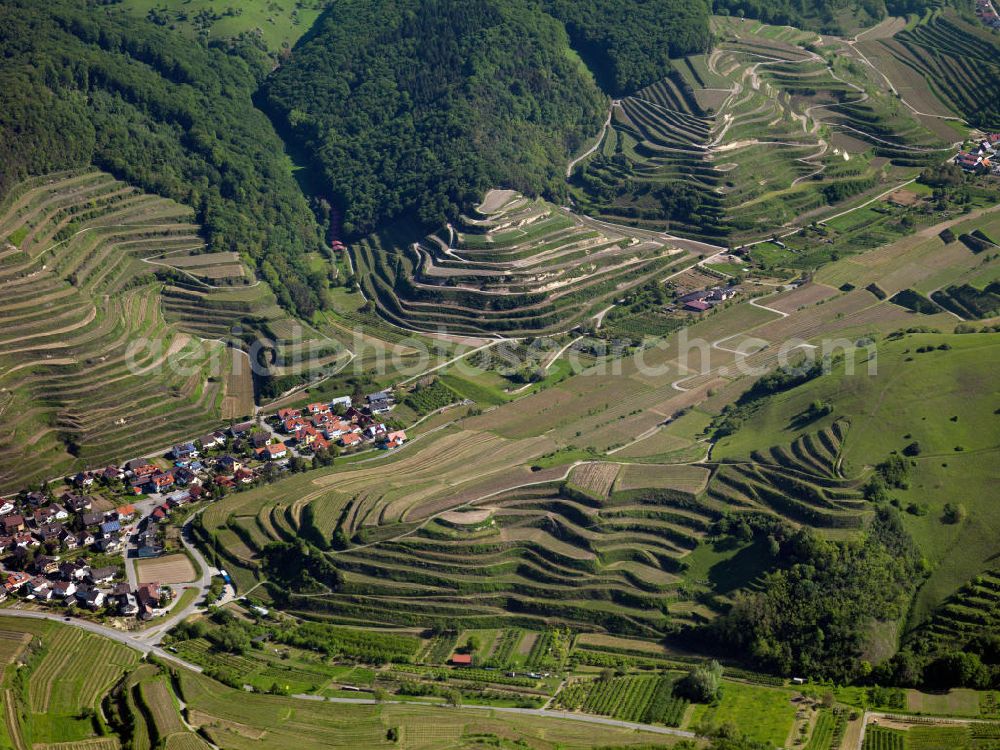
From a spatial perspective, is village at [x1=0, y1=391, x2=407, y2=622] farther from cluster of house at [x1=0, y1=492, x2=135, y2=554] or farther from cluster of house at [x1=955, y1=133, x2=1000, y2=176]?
cluster of house at [x1=955, y1=133, x2=1000, y2=176]

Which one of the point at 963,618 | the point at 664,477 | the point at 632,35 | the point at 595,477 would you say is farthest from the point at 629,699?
the point at 632,35

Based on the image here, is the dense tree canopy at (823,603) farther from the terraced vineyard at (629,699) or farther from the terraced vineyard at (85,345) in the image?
the terraced vineyard at (85,345)

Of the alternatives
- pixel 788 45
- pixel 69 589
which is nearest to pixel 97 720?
pixel 69 589

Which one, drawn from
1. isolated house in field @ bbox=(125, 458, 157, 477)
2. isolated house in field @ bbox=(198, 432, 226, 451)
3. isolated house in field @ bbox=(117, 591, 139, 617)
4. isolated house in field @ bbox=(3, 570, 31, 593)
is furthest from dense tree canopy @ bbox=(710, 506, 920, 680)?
isolated house in field @ bbox=(3, 570, 31, 593)

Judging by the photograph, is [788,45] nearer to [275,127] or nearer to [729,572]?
[275,127]

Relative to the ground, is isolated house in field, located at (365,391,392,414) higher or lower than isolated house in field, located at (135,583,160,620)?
higher

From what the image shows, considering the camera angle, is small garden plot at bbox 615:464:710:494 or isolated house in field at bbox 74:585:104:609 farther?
small garden plot at bbox 615:464:710:494

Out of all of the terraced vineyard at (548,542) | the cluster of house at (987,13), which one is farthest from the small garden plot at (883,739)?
the cluster of house at (987,13)
